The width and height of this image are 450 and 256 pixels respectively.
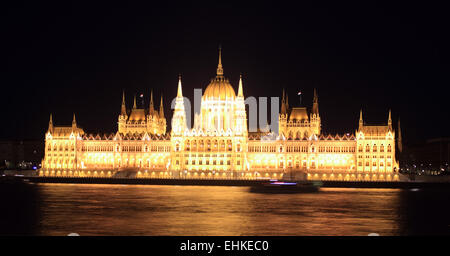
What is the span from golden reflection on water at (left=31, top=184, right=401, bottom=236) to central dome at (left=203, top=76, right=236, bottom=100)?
5794 centimetres

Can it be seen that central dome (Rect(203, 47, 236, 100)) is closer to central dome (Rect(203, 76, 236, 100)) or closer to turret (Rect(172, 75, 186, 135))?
central dome (Rect(203, 76, 236, 100))

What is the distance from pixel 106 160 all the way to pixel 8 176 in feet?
71.7

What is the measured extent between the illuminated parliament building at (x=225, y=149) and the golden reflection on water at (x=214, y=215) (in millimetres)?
44493

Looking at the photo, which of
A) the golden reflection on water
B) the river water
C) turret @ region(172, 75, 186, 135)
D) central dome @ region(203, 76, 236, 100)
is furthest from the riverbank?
the golden reflection on water

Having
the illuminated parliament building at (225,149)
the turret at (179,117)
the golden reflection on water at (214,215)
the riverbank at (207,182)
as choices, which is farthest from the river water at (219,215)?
the turret at (179,117)

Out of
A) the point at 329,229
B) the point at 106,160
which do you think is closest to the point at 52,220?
the point at 329,229

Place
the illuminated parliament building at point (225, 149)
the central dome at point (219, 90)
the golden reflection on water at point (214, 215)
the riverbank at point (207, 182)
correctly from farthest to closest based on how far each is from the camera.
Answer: the central dome at point (219, 90) < the illuminated parliament building at point (225, 149) < the riverbank at point (207, 182) < the golden reflection on water at point (214, 215)

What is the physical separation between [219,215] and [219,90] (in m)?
87.6

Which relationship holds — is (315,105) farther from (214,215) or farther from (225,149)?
(214,215)

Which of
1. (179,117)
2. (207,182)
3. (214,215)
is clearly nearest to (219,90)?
(179,117)

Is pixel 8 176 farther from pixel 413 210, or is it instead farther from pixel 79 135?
pixel 413 210

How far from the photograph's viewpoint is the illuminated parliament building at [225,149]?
14338 cm

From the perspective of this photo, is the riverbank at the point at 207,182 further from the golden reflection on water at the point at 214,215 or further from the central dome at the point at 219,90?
the golden reflection on water at the point at 214,215
